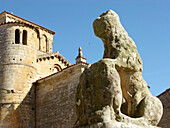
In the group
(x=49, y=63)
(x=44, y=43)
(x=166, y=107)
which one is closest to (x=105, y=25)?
(x=166, y=107)

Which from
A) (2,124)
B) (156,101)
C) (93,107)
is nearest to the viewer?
(93,107)

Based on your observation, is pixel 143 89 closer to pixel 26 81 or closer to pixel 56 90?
pixel 56 90

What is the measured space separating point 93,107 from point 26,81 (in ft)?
47.7

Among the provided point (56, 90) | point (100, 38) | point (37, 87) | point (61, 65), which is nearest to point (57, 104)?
point (56, 90)

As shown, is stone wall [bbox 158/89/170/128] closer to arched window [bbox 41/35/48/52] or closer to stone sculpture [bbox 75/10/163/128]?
stone sculpture [bbox 75/10/163/128]

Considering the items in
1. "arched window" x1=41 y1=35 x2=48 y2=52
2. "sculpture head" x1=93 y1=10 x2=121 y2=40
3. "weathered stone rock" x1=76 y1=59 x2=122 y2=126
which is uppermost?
"arched window" x1=41 y1=35 x2=48 y2=52

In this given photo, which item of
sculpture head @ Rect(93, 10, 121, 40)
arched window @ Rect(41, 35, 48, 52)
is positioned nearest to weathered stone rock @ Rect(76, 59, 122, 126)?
sculpture head @ Rect(93, 10, 121, 40)

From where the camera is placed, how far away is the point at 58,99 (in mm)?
17203

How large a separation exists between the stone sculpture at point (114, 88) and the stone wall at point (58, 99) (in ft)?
36.0

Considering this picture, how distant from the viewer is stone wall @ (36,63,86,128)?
53.1ft

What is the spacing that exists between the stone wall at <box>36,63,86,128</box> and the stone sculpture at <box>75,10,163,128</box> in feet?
36.0

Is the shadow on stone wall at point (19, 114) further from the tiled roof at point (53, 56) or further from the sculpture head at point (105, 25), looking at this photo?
the sculpture head at point (105, 25)

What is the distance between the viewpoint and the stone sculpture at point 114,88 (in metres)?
4.39

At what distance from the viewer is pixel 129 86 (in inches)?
196
